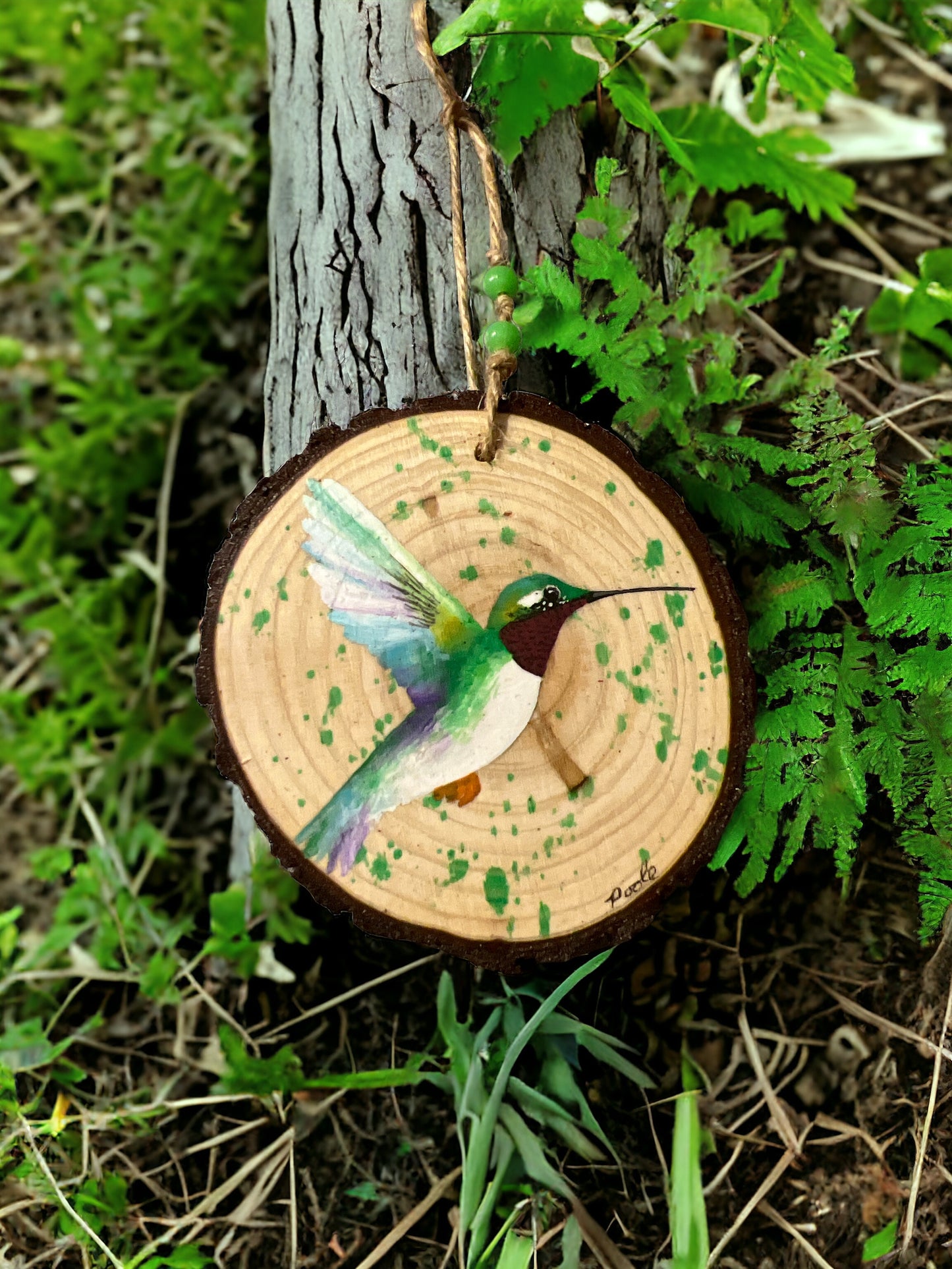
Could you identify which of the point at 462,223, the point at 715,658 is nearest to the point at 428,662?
the point at 715,658

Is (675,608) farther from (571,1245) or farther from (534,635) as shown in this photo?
(571,1245)

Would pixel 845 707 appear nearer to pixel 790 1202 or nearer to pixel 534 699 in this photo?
pixel 534 699

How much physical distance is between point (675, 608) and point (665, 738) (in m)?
0.20

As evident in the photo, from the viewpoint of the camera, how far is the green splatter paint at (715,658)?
54.7 inches

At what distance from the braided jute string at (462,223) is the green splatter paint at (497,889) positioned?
62cm

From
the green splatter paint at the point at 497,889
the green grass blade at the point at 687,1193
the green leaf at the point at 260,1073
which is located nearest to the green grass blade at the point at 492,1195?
the green grass blade at the point at 687,1193

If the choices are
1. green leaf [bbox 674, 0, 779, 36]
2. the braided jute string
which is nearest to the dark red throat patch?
the braided jute string

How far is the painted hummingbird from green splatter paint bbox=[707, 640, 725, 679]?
10 cm

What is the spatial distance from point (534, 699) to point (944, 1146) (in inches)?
39.7

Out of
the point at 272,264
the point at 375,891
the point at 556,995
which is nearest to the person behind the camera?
the point at 375,891

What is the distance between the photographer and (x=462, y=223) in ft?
4.93

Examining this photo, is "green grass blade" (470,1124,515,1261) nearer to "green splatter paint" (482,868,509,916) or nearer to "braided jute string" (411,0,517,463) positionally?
"green splatter paint" (482,868,509,916)

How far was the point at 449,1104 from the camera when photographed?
1760 mm

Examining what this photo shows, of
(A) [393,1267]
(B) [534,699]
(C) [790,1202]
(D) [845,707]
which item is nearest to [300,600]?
→ (B) [534,699]
